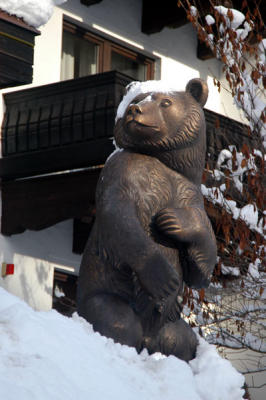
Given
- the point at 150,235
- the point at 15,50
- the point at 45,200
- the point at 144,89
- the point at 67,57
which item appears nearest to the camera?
the point at 150,235

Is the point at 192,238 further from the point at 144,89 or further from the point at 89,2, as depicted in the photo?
the point at 89,2

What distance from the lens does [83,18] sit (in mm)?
10594

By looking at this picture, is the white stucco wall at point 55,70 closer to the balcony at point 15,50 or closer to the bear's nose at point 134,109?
the balcony at point 15,50

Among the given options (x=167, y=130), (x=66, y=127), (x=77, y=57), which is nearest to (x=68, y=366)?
(x=167, y=130)

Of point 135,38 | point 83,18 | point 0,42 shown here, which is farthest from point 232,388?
point 135,38

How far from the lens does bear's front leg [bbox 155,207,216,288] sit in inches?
142

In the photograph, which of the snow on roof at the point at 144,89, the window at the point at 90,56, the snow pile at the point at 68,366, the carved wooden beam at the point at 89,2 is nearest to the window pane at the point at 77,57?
the window at the point at 90,56

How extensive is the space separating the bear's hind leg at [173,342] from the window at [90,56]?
726cm

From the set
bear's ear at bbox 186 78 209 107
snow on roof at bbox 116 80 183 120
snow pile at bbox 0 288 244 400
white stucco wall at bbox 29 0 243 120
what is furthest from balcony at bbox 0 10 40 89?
snow pile at bbox 0 288 244 400

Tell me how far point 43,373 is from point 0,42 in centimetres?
482

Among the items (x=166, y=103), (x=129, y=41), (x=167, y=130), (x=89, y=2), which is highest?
(x=89, y=2)

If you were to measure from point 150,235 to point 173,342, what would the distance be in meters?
0.48

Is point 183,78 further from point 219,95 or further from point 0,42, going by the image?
point 0,42

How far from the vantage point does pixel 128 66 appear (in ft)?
37.7
